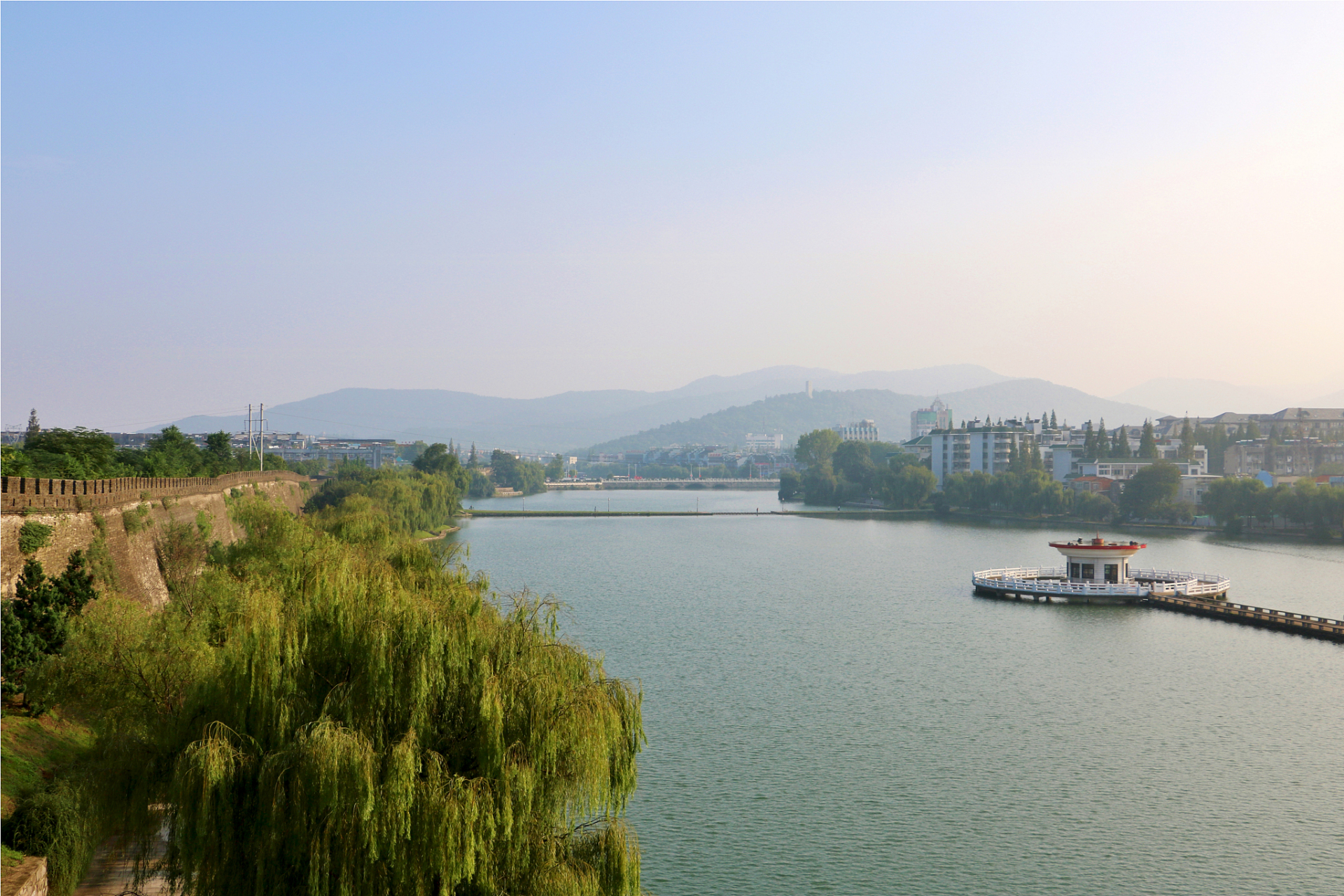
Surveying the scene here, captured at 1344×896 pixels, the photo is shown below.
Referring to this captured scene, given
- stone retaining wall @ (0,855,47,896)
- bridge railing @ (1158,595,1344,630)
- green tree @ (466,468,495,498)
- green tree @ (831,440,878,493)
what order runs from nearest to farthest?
stone retaining wall @ (0,855,47,896) < bridge railing @ (1158,595,1344,630) < green tree @ (831,440,878,493) < green tree @ (466,468,495,498)

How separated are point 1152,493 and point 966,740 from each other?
162 ft

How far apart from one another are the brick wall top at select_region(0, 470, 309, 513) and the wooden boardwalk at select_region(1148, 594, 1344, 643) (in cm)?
2772

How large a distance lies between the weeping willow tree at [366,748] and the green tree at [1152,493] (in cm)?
5737

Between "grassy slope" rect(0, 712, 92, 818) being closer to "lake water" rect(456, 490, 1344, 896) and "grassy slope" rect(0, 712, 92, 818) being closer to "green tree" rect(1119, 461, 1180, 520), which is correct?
"lake water" rect(456, 490, 1344, 896)

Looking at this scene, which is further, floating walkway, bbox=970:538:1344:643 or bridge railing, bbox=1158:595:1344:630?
floating walkway, bbox=970:538:1344:643

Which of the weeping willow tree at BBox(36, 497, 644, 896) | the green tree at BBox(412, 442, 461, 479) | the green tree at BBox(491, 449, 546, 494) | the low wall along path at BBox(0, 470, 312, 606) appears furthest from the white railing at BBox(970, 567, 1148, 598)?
the green tree at BBox(491, 449, 546, 494)

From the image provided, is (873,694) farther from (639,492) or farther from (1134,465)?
(639,492)

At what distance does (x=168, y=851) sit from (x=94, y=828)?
6.21ft

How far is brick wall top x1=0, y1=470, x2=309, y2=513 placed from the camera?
15581mm

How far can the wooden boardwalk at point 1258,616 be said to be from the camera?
2616cm

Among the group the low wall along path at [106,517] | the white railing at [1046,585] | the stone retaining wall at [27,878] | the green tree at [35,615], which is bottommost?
the stone retaining wall at [27,878]

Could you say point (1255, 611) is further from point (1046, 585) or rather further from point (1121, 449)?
point (1121, 449)

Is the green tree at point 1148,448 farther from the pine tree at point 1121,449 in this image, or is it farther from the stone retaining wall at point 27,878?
the stone retaining wall at point 27,878

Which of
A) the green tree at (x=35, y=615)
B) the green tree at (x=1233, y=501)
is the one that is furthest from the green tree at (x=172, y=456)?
the green tree at (x=1233, y=501)
